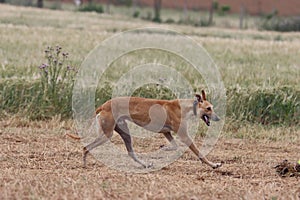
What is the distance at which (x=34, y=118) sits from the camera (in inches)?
524

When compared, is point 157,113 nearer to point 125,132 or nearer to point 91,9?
point 125,132

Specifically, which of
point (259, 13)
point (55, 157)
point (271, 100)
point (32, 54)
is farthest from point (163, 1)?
point (55, 157)

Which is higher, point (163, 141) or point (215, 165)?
point (215, 165)

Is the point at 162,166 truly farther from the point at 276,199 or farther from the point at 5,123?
the point at 5,123

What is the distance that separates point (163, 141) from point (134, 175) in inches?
135

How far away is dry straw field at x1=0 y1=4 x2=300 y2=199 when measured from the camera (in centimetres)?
737

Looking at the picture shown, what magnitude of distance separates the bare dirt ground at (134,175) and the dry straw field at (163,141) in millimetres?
12

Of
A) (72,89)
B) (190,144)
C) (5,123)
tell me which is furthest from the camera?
(72,89)

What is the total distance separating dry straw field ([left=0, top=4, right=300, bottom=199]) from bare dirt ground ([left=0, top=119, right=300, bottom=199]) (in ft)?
0.04

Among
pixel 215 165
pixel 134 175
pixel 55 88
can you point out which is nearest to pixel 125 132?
pixel 134 175

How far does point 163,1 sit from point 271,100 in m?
53.8

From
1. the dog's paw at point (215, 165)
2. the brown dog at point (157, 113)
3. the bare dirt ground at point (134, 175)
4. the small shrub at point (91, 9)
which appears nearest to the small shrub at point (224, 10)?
the small shrub at point (91, 9)

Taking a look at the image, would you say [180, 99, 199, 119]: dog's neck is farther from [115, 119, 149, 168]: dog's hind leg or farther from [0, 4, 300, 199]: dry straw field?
[115, 119, 149, 168]: dog's hind leg

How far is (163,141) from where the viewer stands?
12.0 m
